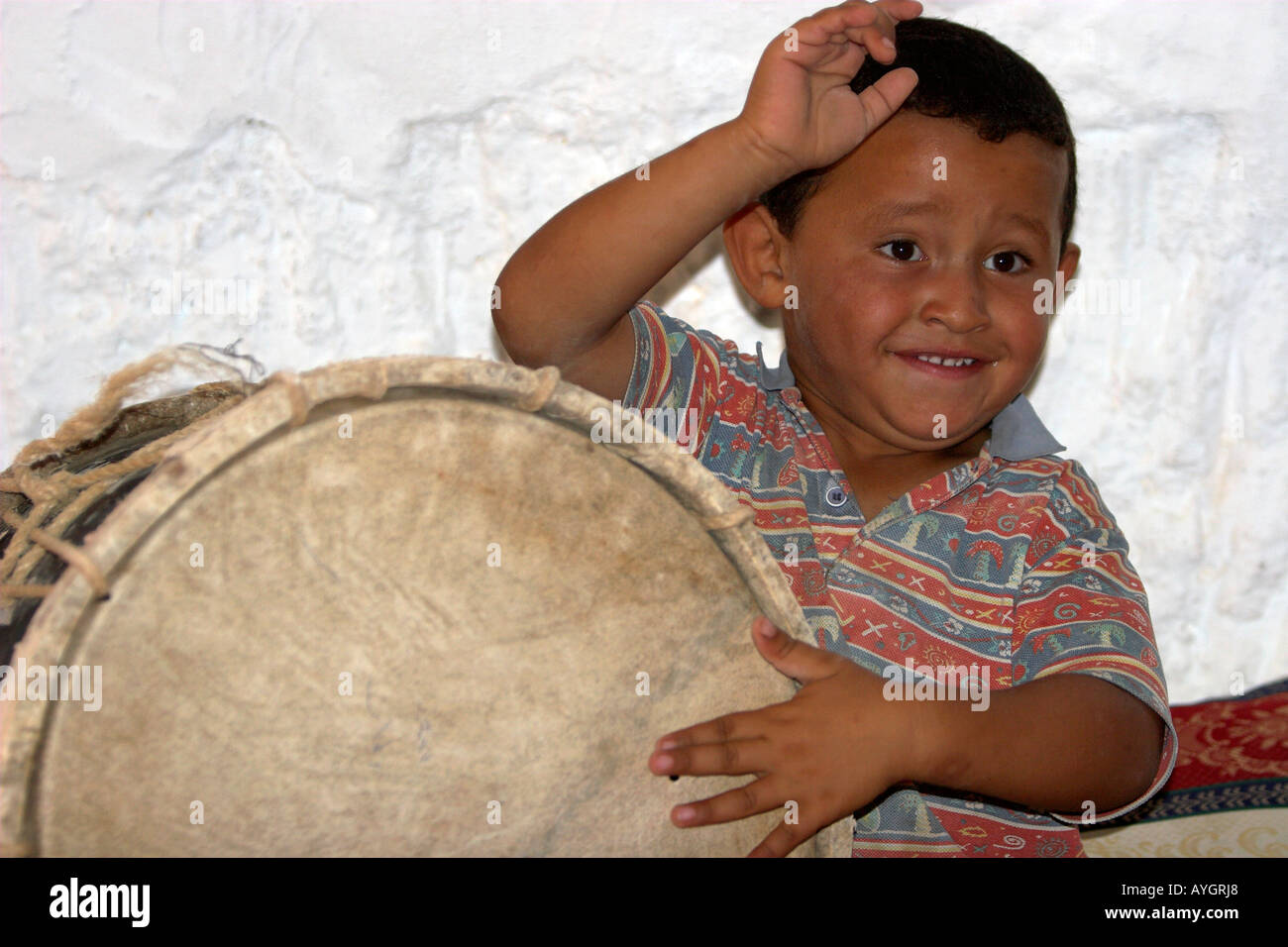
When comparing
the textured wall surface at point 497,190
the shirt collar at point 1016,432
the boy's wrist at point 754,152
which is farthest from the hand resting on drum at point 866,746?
the textured wall surface at point 497,190

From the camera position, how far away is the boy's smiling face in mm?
1393

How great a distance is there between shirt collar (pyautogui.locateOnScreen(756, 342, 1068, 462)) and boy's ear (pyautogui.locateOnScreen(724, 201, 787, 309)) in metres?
0.10

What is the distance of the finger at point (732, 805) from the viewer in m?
1.12

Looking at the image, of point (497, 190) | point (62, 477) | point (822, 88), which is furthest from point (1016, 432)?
point (62, 477)

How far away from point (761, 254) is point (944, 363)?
0.28m

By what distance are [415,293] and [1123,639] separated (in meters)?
1.14

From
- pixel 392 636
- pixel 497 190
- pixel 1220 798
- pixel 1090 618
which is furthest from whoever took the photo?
Result: pixel 497 190

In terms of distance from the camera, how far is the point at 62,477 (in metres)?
1.21

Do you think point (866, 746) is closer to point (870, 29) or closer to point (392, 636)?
point (392, 636)

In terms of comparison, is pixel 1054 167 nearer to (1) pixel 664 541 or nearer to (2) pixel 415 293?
(1) pixel 664 541

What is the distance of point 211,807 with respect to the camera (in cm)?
97

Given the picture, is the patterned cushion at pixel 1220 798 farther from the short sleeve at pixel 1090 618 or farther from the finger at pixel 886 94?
the finger at pixel 886 94

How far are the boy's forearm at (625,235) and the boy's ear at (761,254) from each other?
9.3 inches
